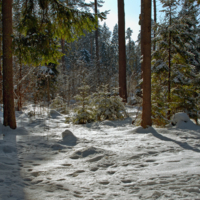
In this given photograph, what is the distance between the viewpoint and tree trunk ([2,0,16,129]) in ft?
18.4

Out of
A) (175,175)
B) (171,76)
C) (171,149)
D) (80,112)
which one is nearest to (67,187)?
(175,175)

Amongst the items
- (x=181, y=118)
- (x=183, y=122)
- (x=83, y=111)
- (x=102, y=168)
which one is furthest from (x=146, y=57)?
(x=102, y=168)

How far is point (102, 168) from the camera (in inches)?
122

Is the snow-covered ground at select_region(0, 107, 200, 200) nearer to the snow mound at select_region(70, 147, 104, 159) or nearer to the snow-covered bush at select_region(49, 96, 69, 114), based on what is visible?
the snow mound at select_region(70, 147, 104, 159)

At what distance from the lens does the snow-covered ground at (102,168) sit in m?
2.21

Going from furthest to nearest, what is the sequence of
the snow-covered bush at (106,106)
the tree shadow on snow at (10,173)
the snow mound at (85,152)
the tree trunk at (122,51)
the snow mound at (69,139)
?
the tree trunk at (122,51), the snow-covered bush at (106,106), the snow mound at (69,139), the snow mound at (85,152), the tree shadow on snow at (10,173)

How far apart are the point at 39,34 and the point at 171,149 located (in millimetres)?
5065

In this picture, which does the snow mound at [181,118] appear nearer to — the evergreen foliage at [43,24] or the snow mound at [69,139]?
the snow mound at [69,139]

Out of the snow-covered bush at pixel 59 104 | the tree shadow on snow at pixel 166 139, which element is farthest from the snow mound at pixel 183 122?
the snow-covered bush at pixel 59 104

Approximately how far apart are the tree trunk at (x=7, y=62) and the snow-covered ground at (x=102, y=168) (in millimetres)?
912

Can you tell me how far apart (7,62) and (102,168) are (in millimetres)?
4638

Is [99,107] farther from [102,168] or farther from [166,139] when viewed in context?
[102,168]

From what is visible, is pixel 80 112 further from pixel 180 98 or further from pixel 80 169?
pixel 80 169

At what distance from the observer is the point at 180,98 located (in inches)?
289
